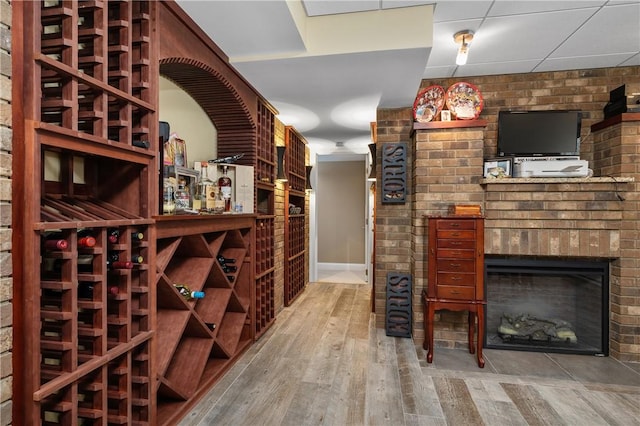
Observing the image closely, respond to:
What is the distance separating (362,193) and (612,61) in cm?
410

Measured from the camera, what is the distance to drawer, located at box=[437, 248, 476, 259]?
8.16 ft

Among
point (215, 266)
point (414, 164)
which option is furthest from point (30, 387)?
point (414, 164)

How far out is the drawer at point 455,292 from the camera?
8.15 ft

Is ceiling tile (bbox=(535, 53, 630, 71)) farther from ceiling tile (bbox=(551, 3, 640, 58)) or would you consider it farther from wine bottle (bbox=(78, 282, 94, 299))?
wine bottle (bbox=(78, 282, 94, 299))

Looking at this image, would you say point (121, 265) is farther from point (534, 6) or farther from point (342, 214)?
point (342, 214)

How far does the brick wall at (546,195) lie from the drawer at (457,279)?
1.33 feet

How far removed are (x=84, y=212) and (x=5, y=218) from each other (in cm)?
26

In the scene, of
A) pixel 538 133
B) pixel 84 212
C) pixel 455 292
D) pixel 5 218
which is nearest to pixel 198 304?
pixel 84 212

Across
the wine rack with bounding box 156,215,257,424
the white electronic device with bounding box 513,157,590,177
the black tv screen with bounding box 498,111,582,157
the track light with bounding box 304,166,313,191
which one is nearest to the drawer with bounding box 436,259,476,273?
the white electronic device with bounding box 513,157,590,177

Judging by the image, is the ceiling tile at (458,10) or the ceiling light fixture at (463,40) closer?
the ceiling tile at (458,10)

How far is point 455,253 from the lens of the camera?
2.51m

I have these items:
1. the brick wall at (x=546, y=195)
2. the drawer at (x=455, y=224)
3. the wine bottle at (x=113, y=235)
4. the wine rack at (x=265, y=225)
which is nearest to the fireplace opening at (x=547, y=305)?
the brick wall at (x=546, y=195)

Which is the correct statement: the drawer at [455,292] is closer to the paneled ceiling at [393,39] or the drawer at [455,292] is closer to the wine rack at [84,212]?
the paneled ceiling at [393,39]

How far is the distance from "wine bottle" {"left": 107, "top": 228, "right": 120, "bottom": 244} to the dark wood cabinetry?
6.93 ft
